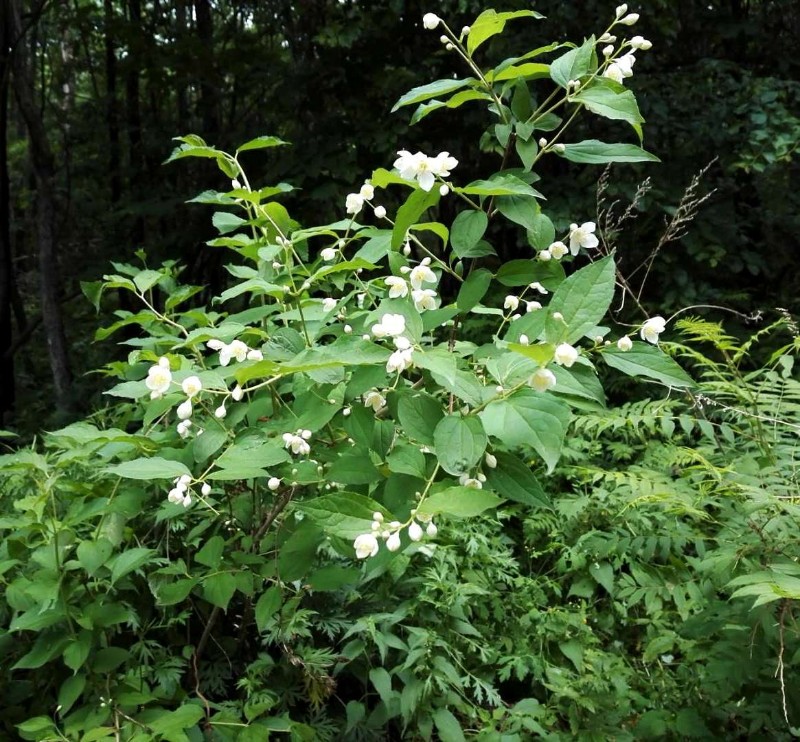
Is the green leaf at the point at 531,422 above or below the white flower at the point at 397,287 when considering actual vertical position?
below

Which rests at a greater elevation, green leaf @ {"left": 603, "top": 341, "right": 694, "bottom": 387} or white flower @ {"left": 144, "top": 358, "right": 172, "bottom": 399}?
green leaf @ {"left": 603, "top": 341, "right": 694, "bottom": 387}

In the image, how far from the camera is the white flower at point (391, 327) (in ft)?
3.49

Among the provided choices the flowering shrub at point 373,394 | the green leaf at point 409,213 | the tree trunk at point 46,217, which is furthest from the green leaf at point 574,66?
the tree trunk at point 46,217

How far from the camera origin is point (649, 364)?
1.07m

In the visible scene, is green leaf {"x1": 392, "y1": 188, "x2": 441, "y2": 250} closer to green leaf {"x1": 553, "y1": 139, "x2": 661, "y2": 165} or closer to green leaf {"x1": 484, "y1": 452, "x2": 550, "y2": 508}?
green leaf {"x1": 553, "y1": 139, "x2": 661, "y2": 165}

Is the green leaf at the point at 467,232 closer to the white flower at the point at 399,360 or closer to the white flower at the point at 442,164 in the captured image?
the white flower at the point at 442,164

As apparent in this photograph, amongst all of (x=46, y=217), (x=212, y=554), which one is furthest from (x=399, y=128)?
(x=212, y=554)

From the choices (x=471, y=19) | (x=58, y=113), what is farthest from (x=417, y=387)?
(x=58, y=113)

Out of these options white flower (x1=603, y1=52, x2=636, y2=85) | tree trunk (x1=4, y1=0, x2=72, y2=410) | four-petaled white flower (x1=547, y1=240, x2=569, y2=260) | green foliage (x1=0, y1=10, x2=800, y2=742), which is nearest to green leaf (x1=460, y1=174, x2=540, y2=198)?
green foliage (x1=0, y1=10, x2=800, y2=742)

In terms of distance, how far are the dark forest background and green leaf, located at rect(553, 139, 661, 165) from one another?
238 centimetres

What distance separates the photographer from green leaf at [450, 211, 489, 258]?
1192mm

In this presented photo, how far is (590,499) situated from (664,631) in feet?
1.56

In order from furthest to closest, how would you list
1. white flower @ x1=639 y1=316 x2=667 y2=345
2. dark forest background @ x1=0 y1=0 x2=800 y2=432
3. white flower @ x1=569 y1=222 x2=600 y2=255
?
dark forest background @ x1=0 y1=0 x2=800 y2=432
white flower @ x1=569 y1=222 x2=600 y2=255
white flower @ x1=639 y1=316 x2=667 y2=345

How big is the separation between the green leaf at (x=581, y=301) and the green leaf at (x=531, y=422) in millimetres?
94
